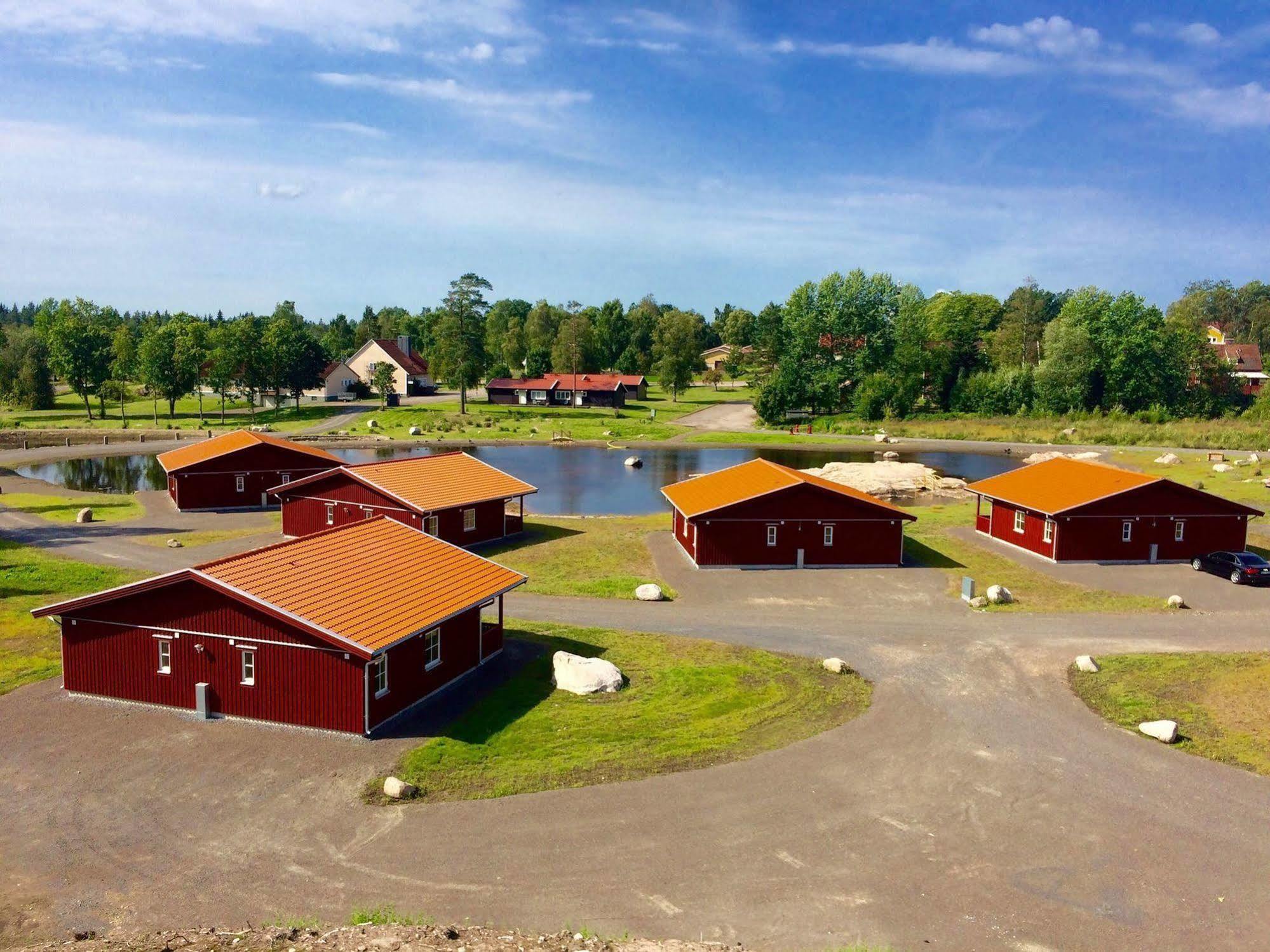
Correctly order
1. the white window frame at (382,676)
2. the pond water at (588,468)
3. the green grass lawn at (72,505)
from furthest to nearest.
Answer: the pond water at (588,468) → the green grass lawn at (72,505) → the white window frame at (382,676)

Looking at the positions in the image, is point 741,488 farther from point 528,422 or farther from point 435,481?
point 528,422

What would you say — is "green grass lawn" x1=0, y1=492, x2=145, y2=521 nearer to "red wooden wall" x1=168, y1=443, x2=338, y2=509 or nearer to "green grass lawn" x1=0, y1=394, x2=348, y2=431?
"red wooden wall" x1=168, y1=443, x2=338, y2=509

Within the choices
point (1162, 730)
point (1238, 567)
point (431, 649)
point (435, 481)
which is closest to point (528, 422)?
point (435, 481)

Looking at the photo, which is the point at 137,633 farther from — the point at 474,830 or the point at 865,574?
the point at 865,574

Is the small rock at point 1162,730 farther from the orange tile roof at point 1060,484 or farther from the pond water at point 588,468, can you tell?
the pond water at point 588,468

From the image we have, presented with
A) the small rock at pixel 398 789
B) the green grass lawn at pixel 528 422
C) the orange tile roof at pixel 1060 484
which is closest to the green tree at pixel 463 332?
the green grass lawn at pixel 528 422
